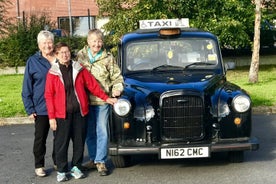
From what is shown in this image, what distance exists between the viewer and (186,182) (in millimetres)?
6188

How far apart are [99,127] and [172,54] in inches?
74.1

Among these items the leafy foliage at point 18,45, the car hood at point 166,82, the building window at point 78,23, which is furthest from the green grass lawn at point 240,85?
the building window at point 78,23

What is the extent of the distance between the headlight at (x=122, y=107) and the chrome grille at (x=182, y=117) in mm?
432

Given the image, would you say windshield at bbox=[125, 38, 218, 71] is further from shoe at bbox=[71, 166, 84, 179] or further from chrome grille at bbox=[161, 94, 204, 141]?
shoe at bbox=[71, 166, 84, 179]

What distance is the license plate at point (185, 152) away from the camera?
629cm

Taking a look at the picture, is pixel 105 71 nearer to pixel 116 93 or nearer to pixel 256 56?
pixel 116 93

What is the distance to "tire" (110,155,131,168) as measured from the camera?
270 inches

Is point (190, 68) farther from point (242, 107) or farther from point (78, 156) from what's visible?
point (78, 156)

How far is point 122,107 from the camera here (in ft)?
20.9

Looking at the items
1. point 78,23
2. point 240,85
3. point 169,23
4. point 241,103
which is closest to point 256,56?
point 240,85

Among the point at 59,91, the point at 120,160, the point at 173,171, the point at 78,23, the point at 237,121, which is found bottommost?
the point at 173,171

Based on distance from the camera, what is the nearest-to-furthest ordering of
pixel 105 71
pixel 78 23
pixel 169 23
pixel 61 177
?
pixel 61 177
pixel 105 71
pixel 169 23
pixel 78 23

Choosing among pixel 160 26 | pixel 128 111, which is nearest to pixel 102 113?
pixel 128 111

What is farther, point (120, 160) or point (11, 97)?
point (11, 97)
